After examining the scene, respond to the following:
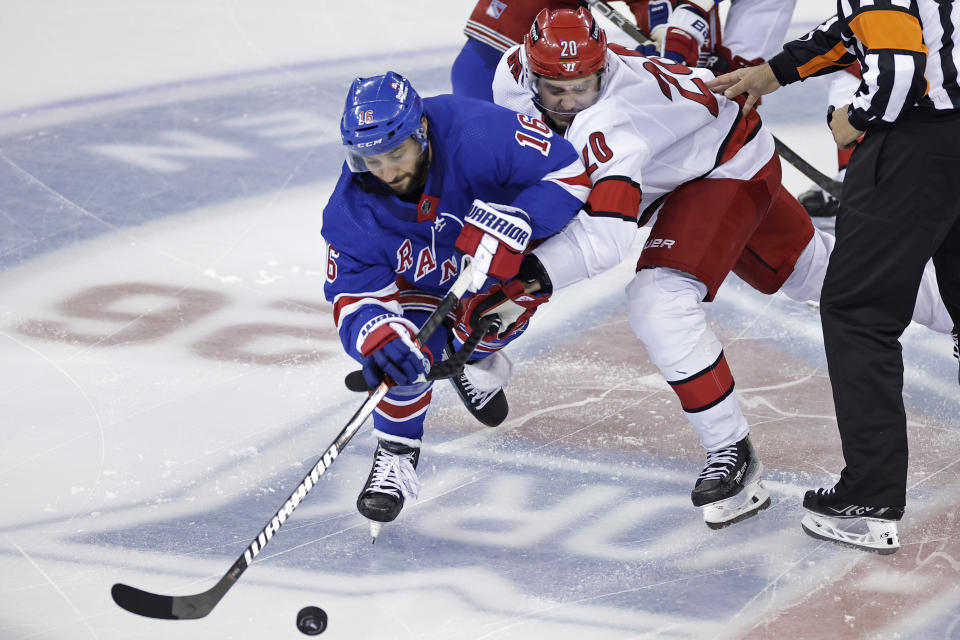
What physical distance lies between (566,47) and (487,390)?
3.02 ft

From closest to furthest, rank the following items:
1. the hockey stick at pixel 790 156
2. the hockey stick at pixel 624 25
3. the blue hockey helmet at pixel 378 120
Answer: the blue hockey helmet at pixel 378 120
the hockey stick at pixel 790 156
the hockey stick at pixel 624 25

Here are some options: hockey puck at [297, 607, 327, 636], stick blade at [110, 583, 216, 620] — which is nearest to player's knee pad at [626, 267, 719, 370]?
hockey puck at [297, 607, 327, 636]

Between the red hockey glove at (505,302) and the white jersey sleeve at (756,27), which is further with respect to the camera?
the white jersey sleeve at (756,27)

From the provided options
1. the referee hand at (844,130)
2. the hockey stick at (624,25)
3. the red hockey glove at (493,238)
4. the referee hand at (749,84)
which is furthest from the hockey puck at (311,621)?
the hockey stick at (624,25)

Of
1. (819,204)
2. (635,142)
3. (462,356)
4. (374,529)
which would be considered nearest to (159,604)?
(374,529)

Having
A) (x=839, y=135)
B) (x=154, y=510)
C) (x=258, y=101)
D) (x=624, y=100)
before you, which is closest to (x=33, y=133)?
(x=258, y=101)

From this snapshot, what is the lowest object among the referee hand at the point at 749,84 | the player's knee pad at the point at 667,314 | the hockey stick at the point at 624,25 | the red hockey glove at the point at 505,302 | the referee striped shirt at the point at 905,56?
the red hockey glove at the point at 505,302

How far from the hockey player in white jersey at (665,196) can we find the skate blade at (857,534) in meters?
0.15

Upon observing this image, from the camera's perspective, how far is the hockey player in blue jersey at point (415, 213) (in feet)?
7.68

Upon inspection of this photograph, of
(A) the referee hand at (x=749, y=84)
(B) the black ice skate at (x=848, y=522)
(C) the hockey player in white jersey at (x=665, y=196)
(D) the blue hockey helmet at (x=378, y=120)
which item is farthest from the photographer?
(A) the referee hand at (x=749, y=84)

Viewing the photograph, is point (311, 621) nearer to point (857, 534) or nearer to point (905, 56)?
point (857, 534)

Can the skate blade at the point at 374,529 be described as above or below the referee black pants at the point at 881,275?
below

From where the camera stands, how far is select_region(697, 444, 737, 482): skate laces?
8.46 feet

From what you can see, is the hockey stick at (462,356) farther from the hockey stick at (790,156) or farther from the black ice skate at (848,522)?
the hockey stick at (790,156)
